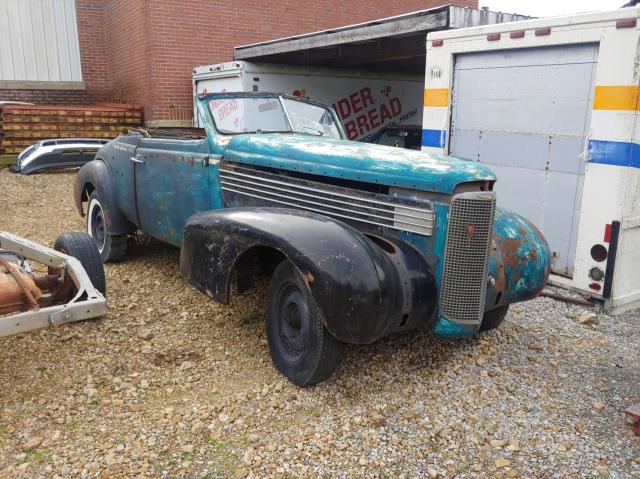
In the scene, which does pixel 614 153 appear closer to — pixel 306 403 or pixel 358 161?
pixel 358 161

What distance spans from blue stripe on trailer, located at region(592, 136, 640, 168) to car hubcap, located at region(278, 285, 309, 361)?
3.05 metres

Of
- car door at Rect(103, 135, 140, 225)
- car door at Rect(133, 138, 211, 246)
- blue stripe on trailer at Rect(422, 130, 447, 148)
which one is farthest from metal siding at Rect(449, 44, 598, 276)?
car door at Rect(103, 135, 140, 225)

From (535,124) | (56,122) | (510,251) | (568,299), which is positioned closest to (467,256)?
(510,251)

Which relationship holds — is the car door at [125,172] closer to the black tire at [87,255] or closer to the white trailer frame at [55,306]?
the black tire at [87,255]

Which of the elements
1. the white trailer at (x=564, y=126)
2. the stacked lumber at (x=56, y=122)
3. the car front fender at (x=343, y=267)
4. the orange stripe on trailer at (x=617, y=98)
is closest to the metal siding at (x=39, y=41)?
the stacked lumber at (x=56, y=122)

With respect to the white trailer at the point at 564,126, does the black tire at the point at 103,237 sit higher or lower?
lower

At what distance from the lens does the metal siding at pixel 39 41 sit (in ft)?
42.7

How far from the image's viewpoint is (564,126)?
5195 mm

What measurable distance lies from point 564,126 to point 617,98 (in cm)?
55

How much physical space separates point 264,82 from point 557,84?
6.61 metres

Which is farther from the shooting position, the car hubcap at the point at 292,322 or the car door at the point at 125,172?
the car door at the point at 125,172

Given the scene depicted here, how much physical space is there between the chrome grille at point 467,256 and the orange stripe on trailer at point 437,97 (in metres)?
3.15

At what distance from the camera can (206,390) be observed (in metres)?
3.54

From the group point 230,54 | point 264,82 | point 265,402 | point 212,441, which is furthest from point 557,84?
point 230,54
